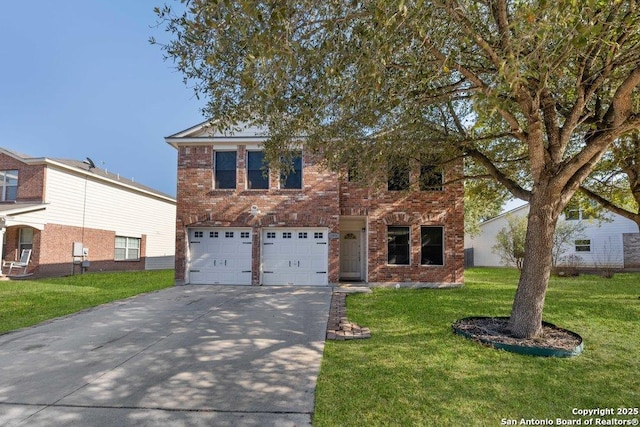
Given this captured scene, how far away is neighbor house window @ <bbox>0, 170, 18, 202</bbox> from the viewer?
16220mm

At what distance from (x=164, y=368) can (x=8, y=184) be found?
17453 mm

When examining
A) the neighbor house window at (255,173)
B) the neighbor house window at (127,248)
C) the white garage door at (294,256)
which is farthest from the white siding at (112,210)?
the white garage door at (294,256)

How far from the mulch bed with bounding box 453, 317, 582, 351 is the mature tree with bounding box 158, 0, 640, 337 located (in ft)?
0.81

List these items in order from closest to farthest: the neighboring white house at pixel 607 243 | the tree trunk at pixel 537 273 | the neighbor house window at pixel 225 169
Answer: the tree trunk at pixel 537 273 < the neighbor house window at pixel 225 169 < the neighboring white house at pixel 607 243

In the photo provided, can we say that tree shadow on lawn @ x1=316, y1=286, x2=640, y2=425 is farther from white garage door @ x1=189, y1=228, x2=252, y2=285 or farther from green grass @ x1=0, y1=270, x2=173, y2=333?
green grass @ x1=0, y1=270, x2=173, y2=333

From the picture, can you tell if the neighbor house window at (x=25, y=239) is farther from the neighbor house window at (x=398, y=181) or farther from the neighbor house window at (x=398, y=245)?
the neighbor house window at (x=398, y=181)

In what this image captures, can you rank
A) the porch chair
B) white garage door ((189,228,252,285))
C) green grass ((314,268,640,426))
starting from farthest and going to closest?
the porch chair < white garage door ((189,228,252,285)) < green grass ((314,268,640,426))

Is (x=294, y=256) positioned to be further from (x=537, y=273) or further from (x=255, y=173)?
(x=537, y=273)

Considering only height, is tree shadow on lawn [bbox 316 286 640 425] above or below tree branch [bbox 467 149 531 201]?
below

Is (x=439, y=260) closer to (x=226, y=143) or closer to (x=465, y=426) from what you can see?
(x=226, y=143)

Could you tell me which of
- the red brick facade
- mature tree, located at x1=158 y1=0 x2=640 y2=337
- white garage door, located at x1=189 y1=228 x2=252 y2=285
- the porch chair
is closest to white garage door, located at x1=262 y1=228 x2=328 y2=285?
the red brick facade

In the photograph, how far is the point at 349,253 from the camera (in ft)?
50.3

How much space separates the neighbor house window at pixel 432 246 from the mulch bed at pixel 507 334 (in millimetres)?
5723

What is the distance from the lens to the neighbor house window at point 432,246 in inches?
503
